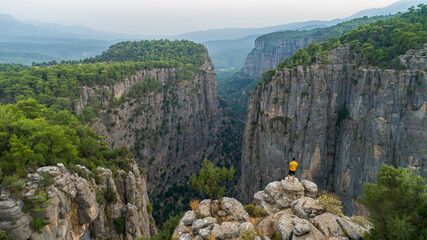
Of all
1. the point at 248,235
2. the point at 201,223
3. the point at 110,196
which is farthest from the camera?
the point at 110,196

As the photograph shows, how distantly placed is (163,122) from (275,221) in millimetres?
61948

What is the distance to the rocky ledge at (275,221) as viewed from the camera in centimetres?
1553

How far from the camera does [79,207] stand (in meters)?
21.9

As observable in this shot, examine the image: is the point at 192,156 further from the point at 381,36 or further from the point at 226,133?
the point at 381,36

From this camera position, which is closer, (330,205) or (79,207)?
(330,205)

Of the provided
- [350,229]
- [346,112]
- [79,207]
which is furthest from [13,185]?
[346,112]

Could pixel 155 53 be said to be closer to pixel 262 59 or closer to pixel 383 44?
pixel 383 44

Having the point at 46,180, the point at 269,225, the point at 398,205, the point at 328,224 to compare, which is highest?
the point at 398,205

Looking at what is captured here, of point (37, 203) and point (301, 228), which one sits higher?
point (37, 203)

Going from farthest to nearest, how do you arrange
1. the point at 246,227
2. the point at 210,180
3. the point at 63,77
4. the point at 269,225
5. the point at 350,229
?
the point at 63,77, the point at 210,180, the point at 269,225, the point at 246,227, the point at 350,229

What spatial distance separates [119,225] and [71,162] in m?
9.20

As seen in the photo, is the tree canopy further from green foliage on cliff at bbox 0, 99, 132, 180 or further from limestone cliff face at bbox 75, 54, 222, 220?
green foliage on cliff at bbox 0, 99, 132, 180

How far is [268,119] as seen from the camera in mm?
52406

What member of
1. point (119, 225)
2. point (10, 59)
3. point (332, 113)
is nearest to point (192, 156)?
point (332, 113)
